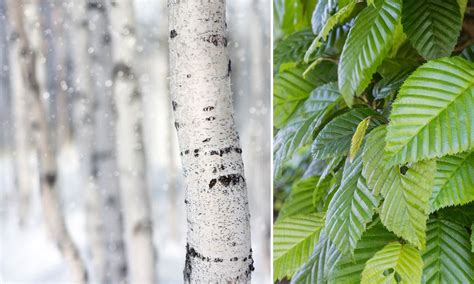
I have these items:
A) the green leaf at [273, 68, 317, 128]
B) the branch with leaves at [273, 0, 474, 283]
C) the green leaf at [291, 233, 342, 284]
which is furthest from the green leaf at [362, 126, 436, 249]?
the green leaf at [273, 68, 317, 128]

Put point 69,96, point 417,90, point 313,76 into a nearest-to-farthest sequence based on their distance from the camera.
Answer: point 417,90
point 69,96
point 313,76

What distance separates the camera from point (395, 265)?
56 cm

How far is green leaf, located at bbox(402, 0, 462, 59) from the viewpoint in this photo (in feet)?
2.10

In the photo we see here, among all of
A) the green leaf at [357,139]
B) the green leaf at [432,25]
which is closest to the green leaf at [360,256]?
the green leaf at [357,139]

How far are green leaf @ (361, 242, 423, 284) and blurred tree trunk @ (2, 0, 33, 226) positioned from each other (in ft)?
1.41

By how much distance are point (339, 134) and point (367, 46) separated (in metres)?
0.11

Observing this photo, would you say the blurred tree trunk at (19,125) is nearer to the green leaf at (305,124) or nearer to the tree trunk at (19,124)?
the tree trunk at (19,124)

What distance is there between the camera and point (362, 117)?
0.67m

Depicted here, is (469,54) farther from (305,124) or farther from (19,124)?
(19,124)

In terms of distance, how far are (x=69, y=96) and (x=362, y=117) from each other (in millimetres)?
367

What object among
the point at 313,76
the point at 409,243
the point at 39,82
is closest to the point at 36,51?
the point at 39,82

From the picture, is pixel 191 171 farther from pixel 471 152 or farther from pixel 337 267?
pixel 471 152

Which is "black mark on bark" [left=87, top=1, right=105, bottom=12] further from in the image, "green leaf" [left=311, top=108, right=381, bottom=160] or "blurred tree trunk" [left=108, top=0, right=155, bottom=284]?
"green leaf" [left=311, top=108, right=381, bottom=160]

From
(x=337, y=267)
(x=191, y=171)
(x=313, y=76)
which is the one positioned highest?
(x=313, y=76)
